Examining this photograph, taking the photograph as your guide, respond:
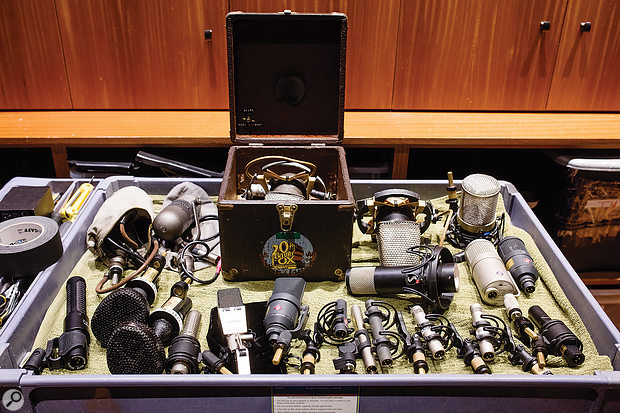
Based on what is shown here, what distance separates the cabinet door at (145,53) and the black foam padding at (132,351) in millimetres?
1458

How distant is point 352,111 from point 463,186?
0.87 meters

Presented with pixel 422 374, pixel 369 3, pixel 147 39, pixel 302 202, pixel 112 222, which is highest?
pixel 369 3

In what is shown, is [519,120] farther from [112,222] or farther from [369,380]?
[112,222]

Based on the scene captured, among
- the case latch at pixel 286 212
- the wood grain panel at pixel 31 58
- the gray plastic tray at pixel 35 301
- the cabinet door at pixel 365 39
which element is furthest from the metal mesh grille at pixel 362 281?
the wood grain panel at pixel 31 58

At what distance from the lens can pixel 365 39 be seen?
2.39 metres

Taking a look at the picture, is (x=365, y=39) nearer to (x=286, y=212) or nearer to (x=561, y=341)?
(x=286, y=212)

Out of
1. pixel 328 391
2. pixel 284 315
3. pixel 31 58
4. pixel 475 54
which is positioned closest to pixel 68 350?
pixel 284 315

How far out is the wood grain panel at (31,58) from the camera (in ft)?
7.55

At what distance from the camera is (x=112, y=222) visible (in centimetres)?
172

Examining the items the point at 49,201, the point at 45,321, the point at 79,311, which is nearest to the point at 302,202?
the point at 79,311

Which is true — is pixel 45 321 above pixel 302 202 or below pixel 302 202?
below

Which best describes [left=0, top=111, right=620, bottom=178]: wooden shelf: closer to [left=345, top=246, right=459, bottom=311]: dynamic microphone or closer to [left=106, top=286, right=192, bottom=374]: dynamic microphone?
[left=345, top=246, right=459, bottom=311]: dynamic microphone

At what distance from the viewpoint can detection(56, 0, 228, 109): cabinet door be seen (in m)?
2.31

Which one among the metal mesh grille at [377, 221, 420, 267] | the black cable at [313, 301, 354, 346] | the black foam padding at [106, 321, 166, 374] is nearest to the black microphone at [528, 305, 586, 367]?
the metal mesh grille at [377, 221, 420, 267]
